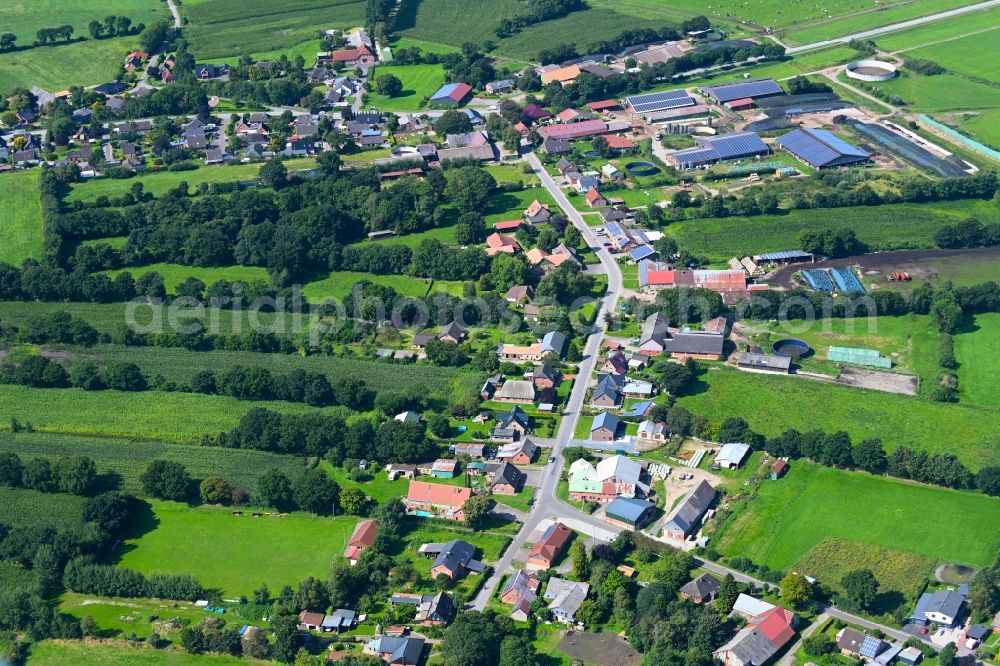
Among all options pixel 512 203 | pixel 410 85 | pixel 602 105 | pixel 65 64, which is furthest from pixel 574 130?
pixel 65 64

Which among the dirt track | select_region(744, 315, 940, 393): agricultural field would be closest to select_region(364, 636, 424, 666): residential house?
select_region(744, 315, 940, 393): agricultural field

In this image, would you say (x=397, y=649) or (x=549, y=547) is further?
(x=549, y=547)

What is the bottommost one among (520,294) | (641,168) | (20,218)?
(20,218)

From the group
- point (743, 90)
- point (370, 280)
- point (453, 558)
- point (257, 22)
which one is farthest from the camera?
point (257, 22)

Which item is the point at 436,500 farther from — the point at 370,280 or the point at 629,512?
the point at 370,280

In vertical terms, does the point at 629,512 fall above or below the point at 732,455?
below

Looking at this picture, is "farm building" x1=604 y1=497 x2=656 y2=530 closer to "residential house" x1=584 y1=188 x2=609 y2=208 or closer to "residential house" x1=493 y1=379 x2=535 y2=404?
"residential house" x1=493 y1=379 x2=535 y2=404
